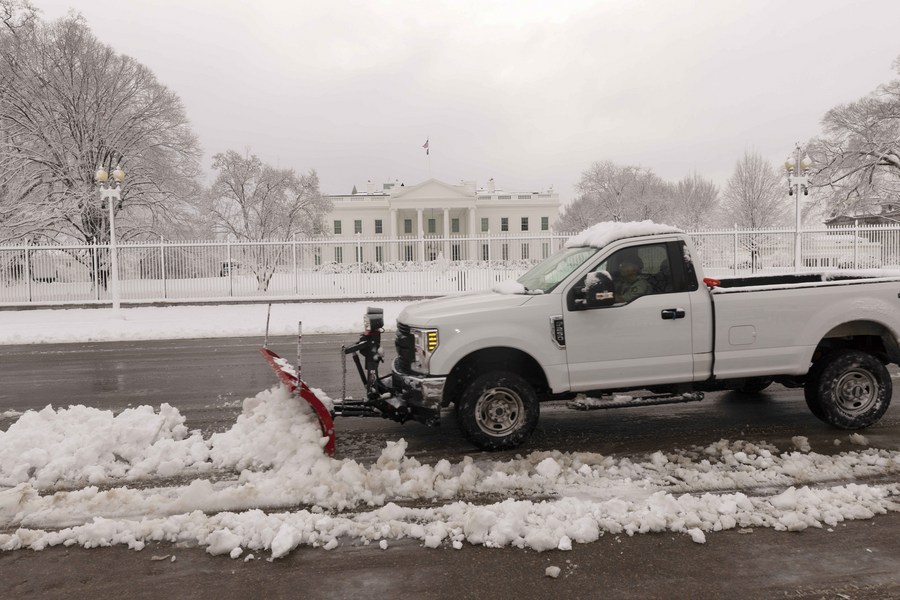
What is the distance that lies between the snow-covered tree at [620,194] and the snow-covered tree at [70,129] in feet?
165

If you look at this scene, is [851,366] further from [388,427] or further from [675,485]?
[388,427]

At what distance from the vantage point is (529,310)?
569cm

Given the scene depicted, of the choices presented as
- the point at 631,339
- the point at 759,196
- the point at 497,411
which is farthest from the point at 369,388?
the point at 759,196

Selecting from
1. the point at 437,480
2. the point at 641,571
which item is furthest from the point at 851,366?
the point at 437,480

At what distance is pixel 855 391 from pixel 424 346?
174 inches

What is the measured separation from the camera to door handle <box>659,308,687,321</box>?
583 centimetres

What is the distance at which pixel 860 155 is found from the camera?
41.5 m

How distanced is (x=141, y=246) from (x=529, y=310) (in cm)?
2323

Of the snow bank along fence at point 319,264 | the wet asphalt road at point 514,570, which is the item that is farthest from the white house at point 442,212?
the wet asphalt road at point 514,570

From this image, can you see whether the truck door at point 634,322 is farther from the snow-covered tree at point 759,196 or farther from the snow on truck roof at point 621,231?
the snow-covered tree at point 759,196

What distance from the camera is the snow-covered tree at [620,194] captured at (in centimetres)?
6975

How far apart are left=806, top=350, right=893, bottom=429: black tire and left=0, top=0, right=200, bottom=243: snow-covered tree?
33625mm

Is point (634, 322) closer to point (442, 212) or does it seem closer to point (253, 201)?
point (253, 201)

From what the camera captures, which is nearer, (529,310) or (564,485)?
(564,485)
